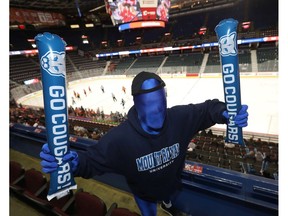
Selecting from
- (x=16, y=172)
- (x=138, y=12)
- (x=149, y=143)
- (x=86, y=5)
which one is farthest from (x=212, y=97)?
(x=86, y=5)

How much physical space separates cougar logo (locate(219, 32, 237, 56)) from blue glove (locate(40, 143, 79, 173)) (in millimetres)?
1741

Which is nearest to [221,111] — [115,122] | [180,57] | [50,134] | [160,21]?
[50,134]

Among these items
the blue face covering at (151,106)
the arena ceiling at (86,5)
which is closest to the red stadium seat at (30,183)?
the blue face covering at (151,106)

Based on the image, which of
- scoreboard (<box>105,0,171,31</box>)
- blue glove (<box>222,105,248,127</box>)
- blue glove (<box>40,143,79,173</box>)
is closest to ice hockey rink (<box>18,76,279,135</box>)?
scoreboard (<box>105,0,171,31</box>)

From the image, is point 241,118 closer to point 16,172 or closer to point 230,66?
point 230,66

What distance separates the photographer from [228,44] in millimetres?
2197

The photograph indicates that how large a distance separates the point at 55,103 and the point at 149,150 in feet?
3.16

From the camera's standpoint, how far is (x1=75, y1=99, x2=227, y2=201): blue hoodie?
2.15 meters

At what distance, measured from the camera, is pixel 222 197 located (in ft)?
10.6

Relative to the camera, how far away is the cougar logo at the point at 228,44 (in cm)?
218

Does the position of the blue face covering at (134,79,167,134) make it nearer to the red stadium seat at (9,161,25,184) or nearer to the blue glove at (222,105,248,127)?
the blue glove at (222,105,248,127)

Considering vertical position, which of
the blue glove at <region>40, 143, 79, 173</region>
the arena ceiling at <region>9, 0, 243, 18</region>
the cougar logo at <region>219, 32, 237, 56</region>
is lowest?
the blue glove at <region>40, 143, 79, 173</region>

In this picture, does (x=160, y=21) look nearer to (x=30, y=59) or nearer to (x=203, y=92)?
(x=203, y=92)

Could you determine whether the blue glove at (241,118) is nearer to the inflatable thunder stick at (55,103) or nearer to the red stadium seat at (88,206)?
the inflatable thunder stick at (55,103)
